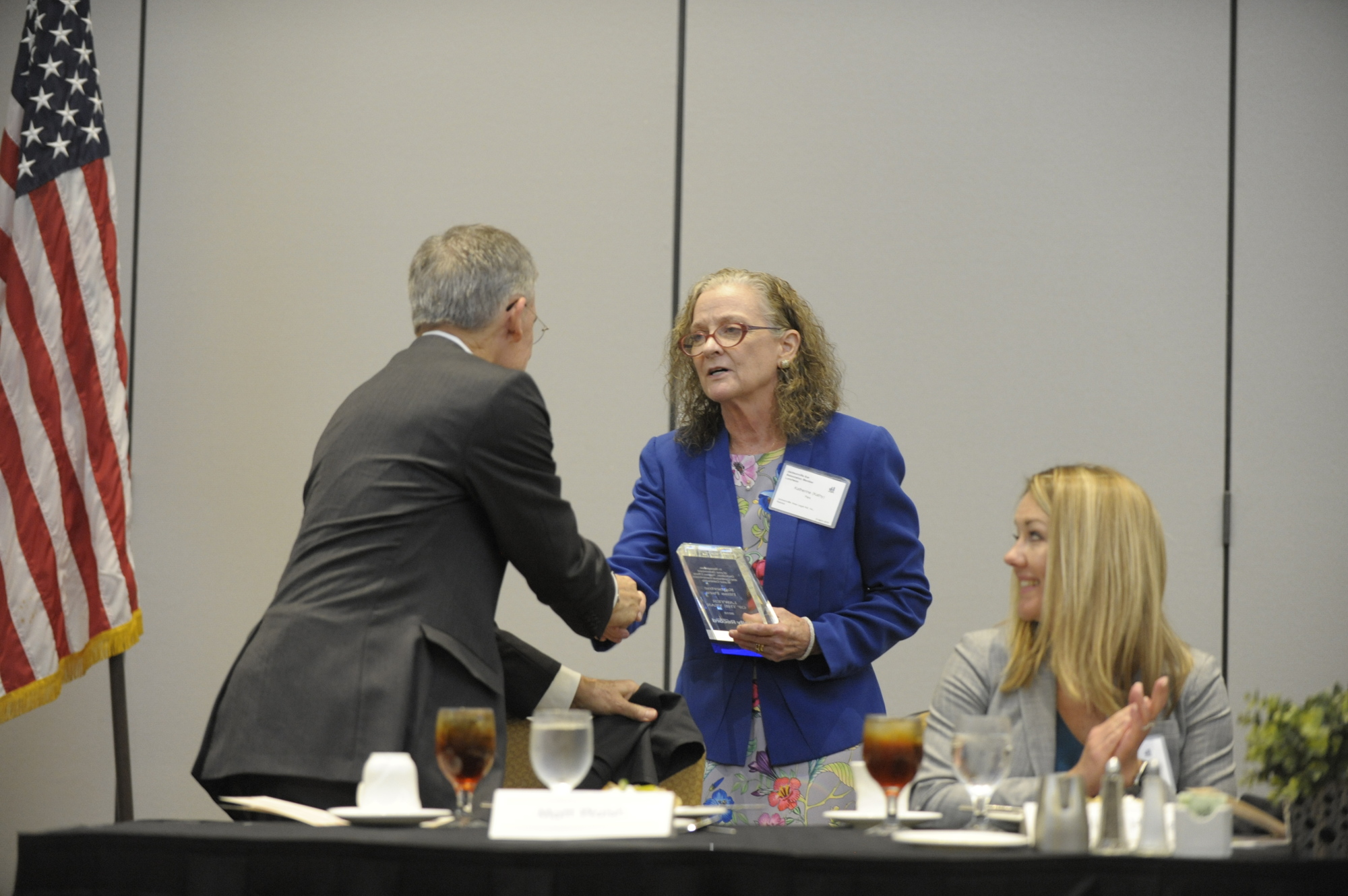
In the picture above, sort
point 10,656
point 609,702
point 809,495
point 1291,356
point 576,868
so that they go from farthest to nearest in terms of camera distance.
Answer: point 1291,356
point 10,656
point 809,495
point 609,702
point 576,868

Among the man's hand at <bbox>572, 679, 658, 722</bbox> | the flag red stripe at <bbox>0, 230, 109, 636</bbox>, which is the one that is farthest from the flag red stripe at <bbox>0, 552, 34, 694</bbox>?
the man's hand at <bbox>572, 679, 658, 722</bbox>

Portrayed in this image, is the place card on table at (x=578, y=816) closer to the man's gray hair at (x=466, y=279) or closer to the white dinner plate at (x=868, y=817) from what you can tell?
the white dinner plate at (x=868, y=817)

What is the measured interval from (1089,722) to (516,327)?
1.17 meters

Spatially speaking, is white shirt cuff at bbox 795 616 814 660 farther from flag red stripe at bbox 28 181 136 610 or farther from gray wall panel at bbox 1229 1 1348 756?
gray wall panel at bbox 1229 1 1348 756

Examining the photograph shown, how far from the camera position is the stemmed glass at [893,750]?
155 cm

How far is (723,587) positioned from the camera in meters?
2.43

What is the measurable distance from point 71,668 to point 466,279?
84.6 inches

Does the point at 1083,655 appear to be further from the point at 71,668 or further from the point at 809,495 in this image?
the point at 71,668

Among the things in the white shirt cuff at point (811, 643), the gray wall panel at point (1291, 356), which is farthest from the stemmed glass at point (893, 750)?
the gray wall panel at point (1291, 356)

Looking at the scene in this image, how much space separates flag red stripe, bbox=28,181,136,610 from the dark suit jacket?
1806 mm

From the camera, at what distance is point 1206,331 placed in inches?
170

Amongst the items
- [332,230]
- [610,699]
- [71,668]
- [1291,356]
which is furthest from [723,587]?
[1291,356]

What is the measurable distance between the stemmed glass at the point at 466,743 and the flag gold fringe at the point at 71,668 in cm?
246

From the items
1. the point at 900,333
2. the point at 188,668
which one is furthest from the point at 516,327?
the point at 188,668
